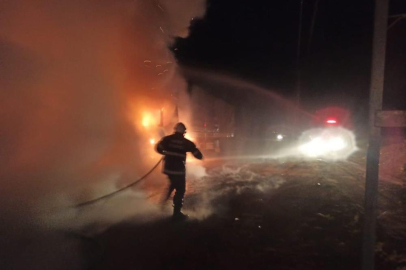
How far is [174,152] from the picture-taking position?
5180mm

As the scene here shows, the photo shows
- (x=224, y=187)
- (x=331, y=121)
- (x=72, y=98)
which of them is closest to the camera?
(x=72, y=98)

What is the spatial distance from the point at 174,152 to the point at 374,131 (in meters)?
3.35

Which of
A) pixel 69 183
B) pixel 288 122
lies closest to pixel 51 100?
pixel 69 183

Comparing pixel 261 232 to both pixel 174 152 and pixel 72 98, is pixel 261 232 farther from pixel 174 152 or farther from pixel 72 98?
pixel 72 98

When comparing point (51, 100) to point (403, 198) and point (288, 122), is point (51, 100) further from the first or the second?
point (288, 122)

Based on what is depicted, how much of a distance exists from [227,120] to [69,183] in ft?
47.0

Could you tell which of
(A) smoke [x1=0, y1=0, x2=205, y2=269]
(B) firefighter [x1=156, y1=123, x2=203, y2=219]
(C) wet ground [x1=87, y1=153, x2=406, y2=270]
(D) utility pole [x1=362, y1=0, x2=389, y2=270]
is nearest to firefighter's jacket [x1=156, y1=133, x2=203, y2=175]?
(B) firefighter [x1=156, y1=123, x2=203, y2=219]

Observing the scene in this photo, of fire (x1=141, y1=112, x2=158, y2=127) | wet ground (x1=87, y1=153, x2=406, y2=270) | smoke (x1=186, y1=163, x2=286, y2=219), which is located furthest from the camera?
fire (x1=141, y1=112, x2=158, y2=127)

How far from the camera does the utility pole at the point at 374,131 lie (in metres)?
2.22

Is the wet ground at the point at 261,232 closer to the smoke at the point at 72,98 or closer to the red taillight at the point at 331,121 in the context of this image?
the smoke at the point at 72,98

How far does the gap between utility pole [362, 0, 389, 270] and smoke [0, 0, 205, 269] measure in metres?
3.85

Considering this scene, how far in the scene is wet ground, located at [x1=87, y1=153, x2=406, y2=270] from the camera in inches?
144

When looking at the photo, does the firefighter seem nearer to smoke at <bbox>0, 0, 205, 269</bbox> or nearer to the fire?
smoke at <bbox>0, 0, 205, 269</bbox>

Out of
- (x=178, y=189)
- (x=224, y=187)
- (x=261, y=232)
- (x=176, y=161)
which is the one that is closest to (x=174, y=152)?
(x=176, y=161)
